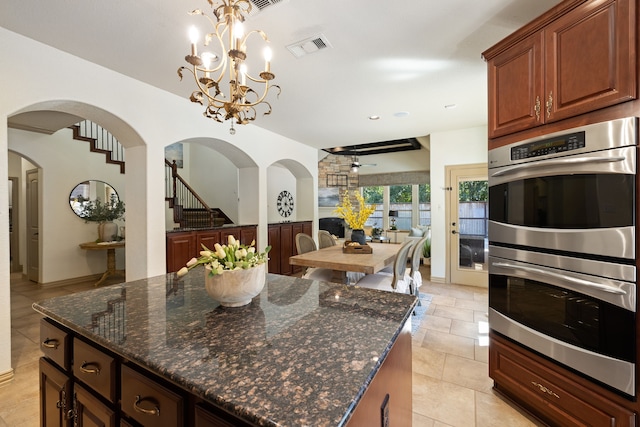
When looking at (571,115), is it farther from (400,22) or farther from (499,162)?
(400,22)

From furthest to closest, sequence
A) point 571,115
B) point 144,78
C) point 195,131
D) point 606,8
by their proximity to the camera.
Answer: point 195,131 < point 144,78 < point 571,115 < point 606,8

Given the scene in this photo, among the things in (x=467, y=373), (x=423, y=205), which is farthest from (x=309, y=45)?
(x=423, y=205)

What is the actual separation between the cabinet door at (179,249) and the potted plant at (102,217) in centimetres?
274

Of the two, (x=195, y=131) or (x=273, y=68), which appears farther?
(x=195, y=131)

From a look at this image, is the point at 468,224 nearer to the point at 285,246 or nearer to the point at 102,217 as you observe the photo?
the point at 285,246

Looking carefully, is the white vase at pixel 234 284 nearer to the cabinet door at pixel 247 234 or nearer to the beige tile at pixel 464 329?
the beige tile at pixel 464 329

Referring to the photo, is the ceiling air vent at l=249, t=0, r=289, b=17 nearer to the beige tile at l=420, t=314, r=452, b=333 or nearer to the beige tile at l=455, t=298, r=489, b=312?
the beige tile at l=420, t=314, r=452, b=333

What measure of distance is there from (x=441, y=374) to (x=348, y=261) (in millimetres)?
1232

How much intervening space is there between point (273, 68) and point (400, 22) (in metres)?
1.24

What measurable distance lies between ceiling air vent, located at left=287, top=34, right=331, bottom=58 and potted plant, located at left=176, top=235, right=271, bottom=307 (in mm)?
1880

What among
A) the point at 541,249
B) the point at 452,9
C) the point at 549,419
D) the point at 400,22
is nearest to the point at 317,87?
the point at 400,22

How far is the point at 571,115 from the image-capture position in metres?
1.58

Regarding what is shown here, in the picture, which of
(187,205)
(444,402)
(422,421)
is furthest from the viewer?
(187,205)

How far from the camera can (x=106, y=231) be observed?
5316 millimetres
